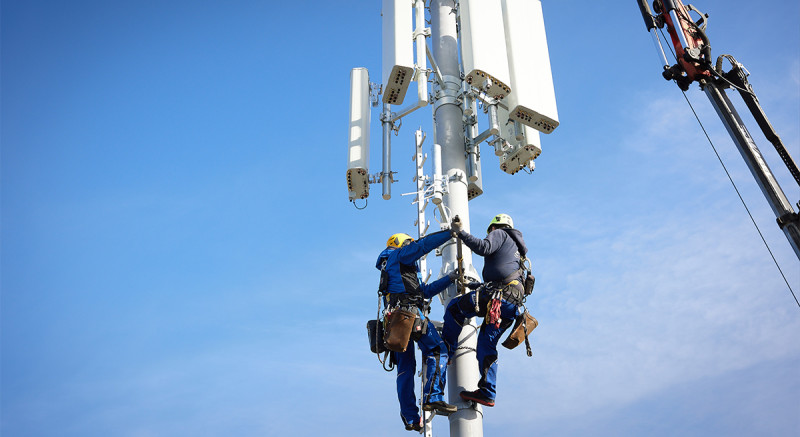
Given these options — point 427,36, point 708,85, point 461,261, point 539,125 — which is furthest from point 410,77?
point 708,85

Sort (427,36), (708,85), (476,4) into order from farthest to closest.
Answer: (427,36), (476,4), (708,85)

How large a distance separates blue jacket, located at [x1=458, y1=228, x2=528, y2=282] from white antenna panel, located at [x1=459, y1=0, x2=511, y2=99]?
9.84 ft

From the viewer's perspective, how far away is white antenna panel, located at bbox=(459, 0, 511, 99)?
38.0ft

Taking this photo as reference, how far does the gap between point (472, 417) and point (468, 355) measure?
933 millimetres

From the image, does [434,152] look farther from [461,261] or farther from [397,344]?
[397,344]

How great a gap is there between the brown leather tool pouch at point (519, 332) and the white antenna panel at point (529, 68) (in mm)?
3821

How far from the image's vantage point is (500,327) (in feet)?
32.4

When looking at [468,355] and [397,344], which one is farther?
[468,355]

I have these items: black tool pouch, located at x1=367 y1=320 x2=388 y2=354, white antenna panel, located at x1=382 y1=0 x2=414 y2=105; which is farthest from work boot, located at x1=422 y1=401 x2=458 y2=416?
white antenna panel, located at x1=382 y1=0 x2=414 y2=105

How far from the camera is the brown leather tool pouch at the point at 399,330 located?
9.43m

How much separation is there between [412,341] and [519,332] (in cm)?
153

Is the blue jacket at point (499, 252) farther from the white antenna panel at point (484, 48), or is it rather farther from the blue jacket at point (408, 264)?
the white antenna panel at point (484, 48)

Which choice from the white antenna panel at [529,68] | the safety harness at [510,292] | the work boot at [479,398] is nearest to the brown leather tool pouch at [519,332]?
the safety harness at [510,292]

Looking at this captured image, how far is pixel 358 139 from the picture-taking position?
13.3 m
